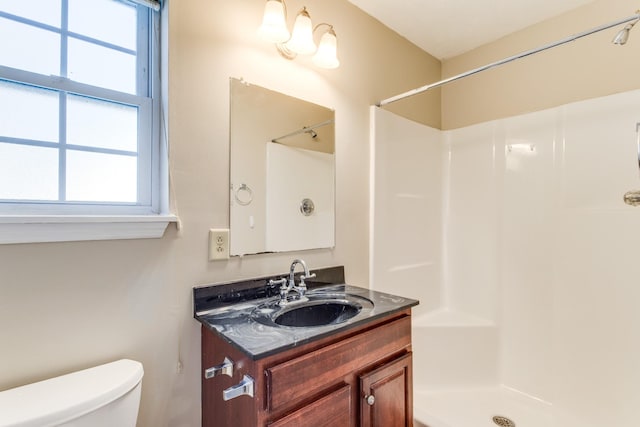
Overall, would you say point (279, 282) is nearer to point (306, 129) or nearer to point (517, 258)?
point (306, 129)

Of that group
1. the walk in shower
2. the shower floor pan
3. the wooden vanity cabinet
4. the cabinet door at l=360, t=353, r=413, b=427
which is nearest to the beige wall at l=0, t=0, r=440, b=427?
the wooden vanity cabinet

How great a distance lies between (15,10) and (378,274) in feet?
6.10

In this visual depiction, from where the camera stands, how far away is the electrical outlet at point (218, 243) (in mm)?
1205

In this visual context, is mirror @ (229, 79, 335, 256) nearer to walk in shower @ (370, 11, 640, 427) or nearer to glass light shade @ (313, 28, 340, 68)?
glass light shade @ (313, 28, 340, 68)

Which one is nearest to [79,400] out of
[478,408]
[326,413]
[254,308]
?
[254,308]

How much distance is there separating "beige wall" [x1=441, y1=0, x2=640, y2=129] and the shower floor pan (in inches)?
72.6

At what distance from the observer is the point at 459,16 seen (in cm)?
188

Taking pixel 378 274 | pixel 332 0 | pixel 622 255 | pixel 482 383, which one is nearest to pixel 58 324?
pixel 378 274

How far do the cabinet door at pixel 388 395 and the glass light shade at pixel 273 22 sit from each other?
1373 mm

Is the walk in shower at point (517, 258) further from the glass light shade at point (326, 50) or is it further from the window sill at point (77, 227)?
the window sill at point (77, 227)

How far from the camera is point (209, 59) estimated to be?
1207mm

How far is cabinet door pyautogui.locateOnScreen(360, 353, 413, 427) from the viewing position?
109 centimetres

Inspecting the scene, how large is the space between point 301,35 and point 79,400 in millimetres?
1482

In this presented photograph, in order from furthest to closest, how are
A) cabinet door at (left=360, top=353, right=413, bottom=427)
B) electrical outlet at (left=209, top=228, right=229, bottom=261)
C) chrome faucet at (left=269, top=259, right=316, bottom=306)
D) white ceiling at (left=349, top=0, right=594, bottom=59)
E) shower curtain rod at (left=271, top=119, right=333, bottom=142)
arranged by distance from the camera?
white ceiling at (left=349, top=0, right=594, bottom=59) → shower curtain rod at (left=271, top=119, right=333, bottom=142) → chrome faucet at (left=269, top=259, right=316, bottom=306) → electrical outlet at (left=209, top=228, right=229, bottom=261) → cabinet door at (left=360, top=353, right=413, bottom=427)
